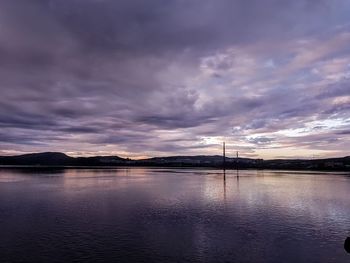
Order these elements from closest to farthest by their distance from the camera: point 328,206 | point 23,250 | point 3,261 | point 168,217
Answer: point 3,261
point 23,250
point 168,217
point 328,206

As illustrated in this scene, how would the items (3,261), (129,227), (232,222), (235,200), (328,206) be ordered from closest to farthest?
(3,261), (129,227), (232,222), (328,206), (235,200)

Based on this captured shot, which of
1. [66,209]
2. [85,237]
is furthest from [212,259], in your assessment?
[66,209]

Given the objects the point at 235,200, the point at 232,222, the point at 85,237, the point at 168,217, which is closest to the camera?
A: the point at 85,237

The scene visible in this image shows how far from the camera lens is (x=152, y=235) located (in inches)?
906

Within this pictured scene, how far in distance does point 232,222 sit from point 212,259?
33.2ft

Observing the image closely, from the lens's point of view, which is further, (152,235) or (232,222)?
(232,222)

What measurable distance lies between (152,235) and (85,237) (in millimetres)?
4176

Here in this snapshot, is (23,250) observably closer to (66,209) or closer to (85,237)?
(85,237)

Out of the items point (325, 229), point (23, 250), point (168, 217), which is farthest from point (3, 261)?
point (325, 229)

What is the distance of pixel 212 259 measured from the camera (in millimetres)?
18031

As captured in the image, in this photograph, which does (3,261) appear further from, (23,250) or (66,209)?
(66,209)

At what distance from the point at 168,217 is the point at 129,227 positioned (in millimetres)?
5159

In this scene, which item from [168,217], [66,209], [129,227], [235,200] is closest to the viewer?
[129,227]

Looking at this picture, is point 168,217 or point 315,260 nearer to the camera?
point 315,260
